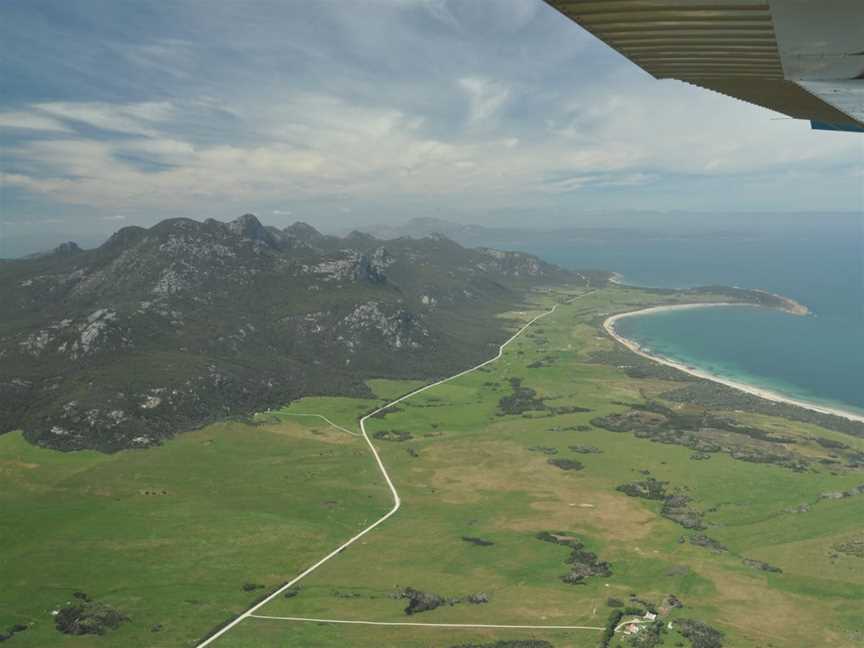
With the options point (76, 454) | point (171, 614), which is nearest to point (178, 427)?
point (76, 454)

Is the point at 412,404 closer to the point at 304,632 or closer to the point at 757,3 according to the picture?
the point at 304,632

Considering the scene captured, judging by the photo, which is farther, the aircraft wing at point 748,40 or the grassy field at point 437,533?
the grassy field at point 437,533

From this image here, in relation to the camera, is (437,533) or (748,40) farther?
(437,533)

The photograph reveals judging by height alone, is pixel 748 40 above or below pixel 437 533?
above

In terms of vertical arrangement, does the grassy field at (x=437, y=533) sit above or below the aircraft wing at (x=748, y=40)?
below
